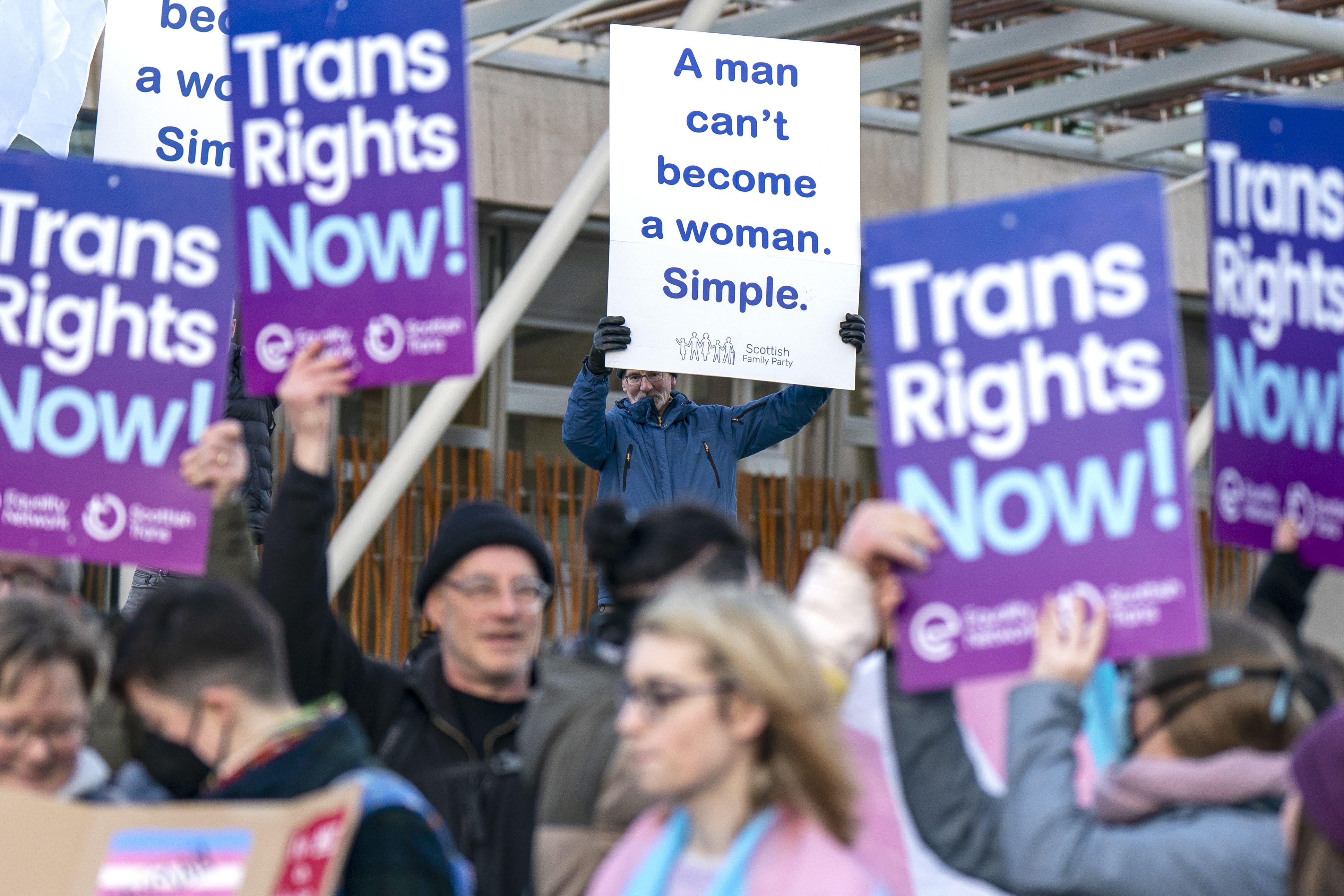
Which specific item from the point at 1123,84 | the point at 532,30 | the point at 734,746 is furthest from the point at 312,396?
the point at 1123,84

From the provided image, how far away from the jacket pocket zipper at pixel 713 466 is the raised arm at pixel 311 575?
271cm

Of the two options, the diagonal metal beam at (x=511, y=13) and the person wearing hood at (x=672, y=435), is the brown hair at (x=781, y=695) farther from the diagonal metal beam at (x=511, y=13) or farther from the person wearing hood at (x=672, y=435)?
the diagonal metal beam at (x=511, y=13)

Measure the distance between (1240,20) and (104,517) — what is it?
648cm

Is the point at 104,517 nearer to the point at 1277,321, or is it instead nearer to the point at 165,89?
the point at 1277,321

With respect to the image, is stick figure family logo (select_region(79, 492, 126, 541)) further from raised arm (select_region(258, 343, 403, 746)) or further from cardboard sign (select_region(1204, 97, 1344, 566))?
cardboard sign (select_region(1204, 97, 1344, 566))

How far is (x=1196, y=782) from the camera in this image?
99.8 inches

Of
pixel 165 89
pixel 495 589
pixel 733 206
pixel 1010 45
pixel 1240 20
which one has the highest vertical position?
pixel 1010 45

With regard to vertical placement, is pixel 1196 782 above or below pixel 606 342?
below

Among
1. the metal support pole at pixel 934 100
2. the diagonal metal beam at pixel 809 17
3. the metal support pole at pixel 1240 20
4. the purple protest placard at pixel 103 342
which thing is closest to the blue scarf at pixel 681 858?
the purple protest placard at pixel 103 342

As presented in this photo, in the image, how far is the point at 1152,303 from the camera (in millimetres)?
2742

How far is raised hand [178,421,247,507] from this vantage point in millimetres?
3545

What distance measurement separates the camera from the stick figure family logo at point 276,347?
365cm

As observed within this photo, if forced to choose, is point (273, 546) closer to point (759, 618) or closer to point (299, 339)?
point (299, 339)

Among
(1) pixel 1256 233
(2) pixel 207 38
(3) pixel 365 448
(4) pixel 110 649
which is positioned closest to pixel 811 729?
(4) pixel 110 649
